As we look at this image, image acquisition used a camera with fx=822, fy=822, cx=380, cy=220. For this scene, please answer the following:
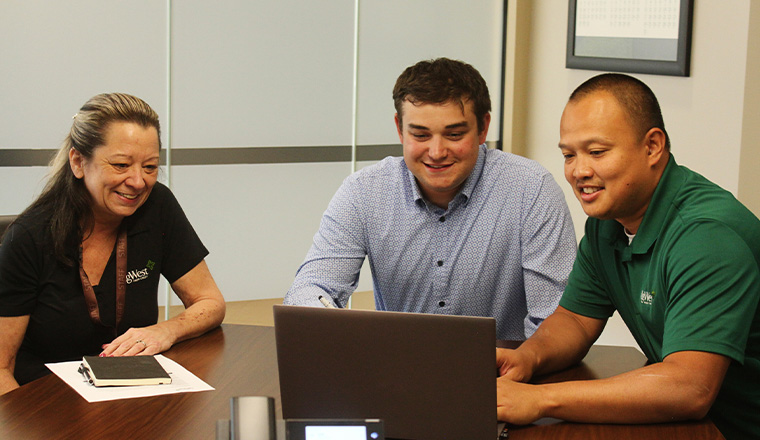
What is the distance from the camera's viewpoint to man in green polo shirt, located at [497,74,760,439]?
4.72ft

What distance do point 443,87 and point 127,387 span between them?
3.55ft

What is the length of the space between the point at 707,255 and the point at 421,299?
37.5 inches

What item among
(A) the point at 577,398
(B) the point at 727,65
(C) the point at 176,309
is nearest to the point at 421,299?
(A) the point at 577,398

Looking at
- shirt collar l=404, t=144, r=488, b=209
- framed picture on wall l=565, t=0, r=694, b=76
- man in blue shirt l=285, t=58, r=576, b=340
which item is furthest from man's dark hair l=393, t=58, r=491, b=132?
framed picture on wall l=565, t=0, r=694, b=76

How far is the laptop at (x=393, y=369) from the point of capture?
1299 millimetres

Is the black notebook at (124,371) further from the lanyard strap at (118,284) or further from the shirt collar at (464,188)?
the shirt collar at (464,188)

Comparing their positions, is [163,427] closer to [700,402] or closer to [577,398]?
[577,398]

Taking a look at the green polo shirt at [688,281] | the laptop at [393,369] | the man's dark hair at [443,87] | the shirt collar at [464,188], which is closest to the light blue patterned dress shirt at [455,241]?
the shirt collar at [464,188]

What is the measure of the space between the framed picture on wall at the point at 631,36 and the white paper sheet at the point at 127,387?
2353 mm

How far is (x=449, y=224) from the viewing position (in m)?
2.26

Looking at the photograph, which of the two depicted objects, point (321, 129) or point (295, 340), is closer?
point (295, 340)

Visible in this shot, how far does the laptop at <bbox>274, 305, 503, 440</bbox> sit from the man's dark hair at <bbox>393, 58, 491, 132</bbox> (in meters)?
0.95

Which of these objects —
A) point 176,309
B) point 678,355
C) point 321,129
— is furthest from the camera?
point 321,129

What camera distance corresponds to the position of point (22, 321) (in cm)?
193
